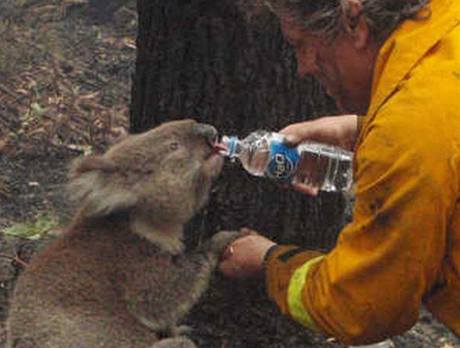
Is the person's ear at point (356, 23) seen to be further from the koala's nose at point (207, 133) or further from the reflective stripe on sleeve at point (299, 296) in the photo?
the koala's nose at point (207, 133)

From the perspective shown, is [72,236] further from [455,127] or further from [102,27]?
[102,27]

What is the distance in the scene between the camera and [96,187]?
4.15 m

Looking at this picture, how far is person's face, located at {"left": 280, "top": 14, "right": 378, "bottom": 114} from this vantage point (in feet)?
10.9

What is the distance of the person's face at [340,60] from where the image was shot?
331 cm

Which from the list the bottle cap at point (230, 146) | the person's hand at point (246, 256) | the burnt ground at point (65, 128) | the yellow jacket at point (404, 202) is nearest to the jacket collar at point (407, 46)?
the yellow jacket at point (404, 202)

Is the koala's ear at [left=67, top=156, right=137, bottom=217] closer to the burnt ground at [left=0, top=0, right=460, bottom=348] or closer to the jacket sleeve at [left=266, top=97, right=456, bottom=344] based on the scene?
the burnt ground at [left=0, top=0, right=460, bottom=348]

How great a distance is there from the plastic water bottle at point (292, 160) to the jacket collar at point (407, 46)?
85 cm

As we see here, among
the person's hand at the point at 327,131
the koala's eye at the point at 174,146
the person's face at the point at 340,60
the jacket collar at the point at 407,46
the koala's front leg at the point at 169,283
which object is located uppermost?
the jacket collar at the point at 407,46

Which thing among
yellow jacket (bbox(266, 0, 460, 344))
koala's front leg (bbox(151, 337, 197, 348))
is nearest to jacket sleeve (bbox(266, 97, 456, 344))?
yellow jacket (bbox(266, 0, 460, 344))

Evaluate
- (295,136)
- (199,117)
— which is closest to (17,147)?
(199,117)

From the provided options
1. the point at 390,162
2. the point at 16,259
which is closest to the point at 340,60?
the point at 390,162

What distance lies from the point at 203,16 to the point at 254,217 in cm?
86

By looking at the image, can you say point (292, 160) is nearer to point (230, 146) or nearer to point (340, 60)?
point (230, 146)

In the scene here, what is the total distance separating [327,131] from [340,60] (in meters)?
0.71
